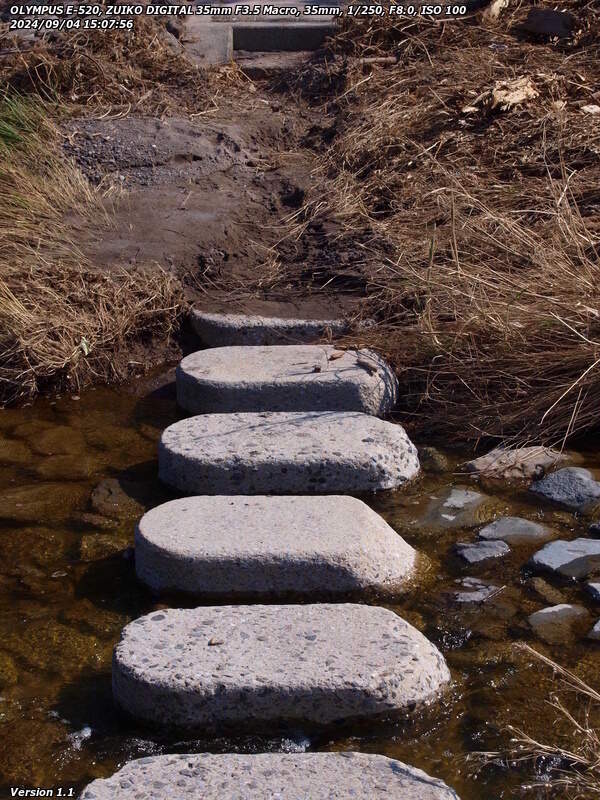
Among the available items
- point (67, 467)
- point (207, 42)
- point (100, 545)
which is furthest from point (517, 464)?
point (207, 42)

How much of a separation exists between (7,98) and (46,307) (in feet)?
6.83

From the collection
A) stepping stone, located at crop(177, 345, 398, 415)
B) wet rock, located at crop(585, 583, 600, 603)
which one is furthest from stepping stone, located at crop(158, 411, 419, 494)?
wet rock, located at crop(585, 583, 600, 603)

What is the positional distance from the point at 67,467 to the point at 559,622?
1.79 meters

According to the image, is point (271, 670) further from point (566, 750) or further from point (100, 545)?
point (100, 545)

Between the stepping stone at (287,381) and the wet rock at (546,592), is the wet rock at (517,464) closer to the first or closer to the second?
the stepping stone at (287,381)

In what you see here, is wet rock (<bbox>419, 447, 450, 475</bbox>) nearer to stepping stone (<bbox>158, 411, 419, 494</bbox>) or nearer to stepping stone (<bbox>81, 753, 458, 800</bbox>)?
stepping stone (<bbox>158, 411, 419, 494</bbox>)

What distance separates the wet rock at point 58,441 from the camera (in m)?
3.77

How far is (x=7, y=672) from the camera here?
2580 millimetres

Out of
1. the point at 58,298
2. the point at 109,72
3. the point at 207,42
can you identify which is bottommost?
the point at 58,298

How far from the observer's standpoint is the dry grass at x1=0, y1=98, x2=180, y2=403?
164 inches

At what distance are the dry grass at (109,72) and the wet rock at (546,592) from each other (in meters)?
4.28

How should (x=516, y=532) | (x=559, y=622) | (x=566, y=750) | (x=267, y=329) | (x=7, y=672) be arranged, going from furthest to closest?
(x=267, y=329) → (x=516, y=532) → (x=559, y=622) → (x=7, y=672) → (x=566, y=750)

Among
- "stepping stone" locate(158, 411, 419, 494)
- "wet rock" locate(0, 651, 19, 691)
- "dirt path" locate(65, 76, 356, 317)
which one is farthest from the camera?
"dirt path" locate(65, 76, 356, 317)

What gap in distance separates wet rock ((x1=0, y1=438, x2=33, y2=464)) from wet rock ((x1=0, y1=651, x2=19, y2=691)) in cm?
116
